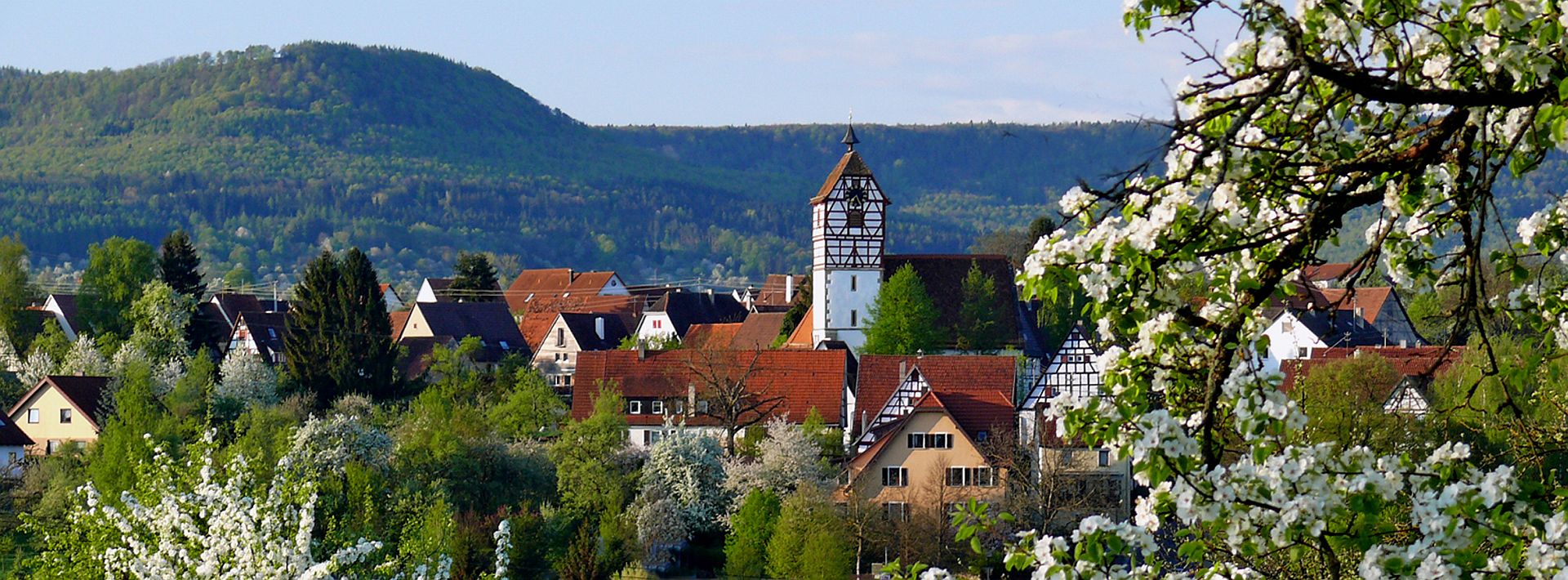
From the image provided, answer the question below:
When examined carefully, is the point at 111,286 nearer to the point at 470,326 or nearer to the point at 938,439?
the point at 470,326

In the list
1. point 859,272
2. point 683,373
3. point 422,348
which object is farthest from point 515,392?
point 422,348

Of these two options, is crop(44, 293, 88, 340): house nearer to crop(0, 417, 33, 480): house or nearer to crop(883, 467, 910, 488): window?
crop(0, 417, 33, 480): house

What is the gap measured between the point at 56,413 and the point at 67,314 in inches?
680

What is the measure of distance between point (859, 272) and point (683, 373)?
13.9 meters

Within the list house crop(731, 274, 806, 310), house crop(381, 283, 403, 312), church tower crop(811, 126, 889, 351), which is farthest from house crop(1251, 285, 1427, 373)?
house crop(381, 283, 403, 312)

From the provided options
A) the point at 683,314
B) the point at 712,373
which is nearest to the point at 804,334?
the point at 712,373

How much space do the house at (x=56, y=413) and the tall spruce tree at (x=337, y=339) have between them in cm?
577

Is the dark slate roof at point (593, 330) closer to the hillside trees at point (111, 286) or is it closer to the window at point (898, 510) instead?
the hillside trees at point (111, 286)

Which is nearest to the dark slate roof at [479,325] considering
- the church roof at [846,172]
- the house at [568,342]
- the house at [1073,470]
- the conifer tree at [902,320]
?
the house at [568,342]

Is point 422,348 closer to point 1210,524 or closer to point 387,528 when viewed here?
point 387,528

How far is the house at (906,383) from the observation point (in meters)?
45.6

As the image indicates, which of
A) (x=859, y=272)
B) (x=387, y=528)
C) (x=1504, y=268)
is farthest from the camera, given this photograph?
(x=859, y=272)

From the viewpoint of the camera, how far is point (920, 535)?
128 ft

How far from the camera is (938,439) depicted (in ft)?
140
